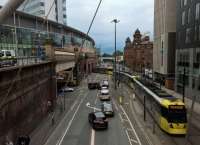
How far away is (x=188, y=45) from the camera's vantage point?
5006 centimetres

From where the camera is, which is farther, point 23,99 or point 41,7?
point 41,7

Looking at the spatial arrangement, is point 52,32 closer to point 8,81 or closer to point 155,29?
point 155,29

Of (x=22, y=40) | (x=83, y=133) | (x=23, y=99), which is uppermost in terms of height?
(x=22, y=40)

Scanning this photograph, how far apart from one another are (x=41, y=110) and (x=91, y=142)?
10157mm

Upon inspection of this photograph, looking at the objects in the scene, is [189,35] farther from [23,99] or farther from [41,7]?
[23,99]

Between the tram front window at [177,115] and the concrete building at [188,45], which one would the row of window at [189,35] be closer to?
the concrete building at [188,45]

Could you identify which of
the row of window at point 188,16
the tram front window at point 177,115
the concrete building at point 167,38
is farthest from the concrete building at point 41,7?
the concrete building at point 167,38

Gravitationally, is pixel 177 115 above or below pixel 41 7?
below

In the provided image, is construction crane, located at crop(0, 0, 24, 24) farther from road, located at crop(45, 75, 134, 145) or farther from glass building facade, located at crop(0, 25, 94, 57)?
glass building facade, located at crop(0, 25, 94, 57)

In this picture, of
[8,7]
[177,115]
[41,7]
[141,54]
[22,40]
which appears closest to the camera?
[8,7]

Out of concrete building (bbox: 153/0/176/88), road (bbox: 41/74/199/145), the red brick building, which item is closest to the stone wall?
road (bbox: 41/74/199/145)

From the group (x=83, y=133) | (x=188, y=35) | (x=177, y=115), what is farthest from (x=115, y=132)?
(x=188, y=35)

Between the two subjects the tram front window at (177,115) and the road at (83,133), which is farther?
the tram front window at (177,115)

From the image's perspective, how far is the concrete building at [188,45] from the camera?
4588 cm
